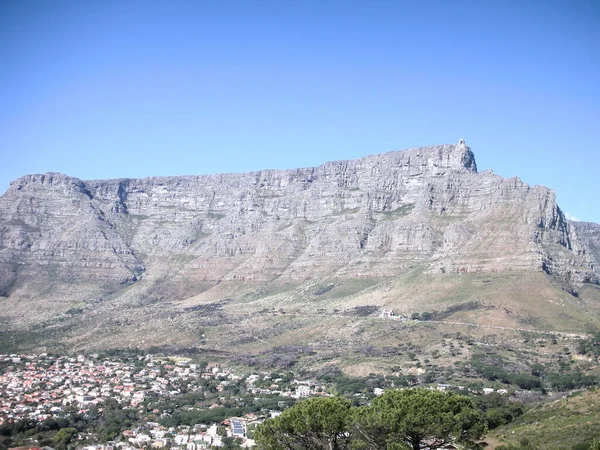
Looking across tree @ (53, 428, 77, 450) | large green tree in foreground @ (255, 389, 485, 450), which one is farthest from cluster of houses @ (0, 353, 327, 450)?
large green tree in foreground @ (255, 389, 485, 450)

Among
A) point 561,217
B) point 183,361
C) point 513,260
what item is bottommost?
point 183,361

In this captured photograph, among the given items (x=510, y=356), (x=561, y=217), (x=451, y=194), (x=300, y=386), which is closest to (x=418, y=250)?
(x=451, y=194)

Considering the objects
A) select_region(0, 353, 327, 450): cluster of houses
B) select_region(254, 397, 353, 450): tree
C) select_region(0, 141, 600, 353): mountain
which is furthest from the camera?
select_region(0, 141, 600, 353): mountain

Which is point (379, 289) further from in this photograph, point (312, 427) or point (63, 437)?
point (312, 427)

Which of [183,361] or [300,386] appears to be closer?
[300,386]

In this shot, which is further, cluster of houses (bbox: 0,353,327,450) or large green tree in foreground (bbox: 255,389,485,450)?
cluster of houses (bbox: 0,353,327,450)

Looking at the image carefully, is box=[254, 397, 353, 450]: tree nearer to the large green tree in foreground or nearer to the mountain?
the large green tree in foreground

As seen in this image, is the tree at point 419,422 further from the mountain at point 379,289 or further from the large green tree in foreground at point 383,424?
the mountain at point 379,289

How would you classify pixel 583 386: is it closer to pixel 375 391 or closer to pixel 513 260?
pixel 375 391

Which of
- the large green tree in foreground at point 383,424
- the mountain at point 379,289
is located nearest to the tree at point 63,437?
the large green tree in foreground at point 383,424

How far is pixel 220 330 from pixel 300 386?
2088 inches

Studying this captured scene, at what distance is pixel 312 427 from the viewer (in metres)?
40.5

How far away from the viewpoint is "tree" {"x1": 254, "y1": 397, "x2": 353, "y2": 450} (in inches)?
1588

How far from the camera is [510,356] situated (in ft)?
331
